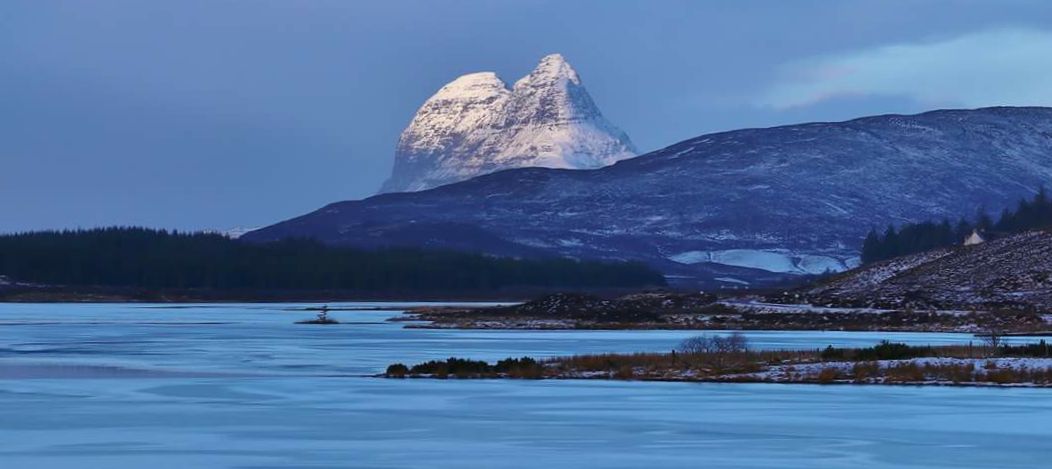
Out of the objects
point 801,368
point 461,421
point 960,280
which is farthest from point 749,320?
point 461,421

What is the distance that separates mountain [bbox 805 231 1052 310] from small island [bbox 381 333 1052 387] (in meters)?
58.3

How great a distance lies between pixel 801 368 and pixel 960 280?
80545 mm

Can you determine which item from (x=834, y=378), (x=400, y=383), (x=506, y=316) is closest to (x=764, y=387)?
(x=834, y=378)

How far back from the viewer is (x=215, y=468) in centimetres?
3406

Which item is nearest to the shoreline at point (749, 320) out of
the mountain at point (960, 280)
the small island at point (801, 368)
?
the mountain at point (960, 280)

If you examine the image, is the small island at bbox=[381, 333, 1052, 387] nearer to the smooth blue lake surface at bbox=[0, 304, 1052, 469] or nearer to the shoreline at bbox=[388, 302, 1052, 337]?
the smooth blue lake surface at bbox=[0, 304, 1052, 469]

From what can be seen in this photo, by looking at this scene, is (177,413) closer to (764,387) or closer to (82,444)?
(82,444)

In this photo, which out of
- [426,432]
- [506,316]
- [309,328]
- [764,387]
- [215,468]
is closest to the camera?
[215,468]

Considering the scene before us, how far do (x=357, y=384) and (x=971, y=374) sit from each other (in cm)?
1870

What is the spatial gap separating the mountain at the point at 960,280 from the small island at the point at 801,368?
58.3 m

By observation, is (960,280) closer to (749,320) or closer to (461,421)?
(749,320)

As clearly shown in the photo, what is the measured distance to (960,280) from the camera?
451ft

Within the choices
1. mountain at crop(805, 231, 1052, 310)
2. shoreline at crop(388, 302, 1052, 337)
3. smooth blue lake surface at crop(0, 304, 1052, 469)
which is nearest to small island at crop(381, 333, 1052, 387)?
smooth blue lake surface at crop(0, 304, 1052, 469)

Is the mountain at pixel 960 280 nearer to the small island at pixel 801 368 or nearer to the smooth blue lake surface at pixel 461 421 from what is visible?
the small island at pixel 801 368
